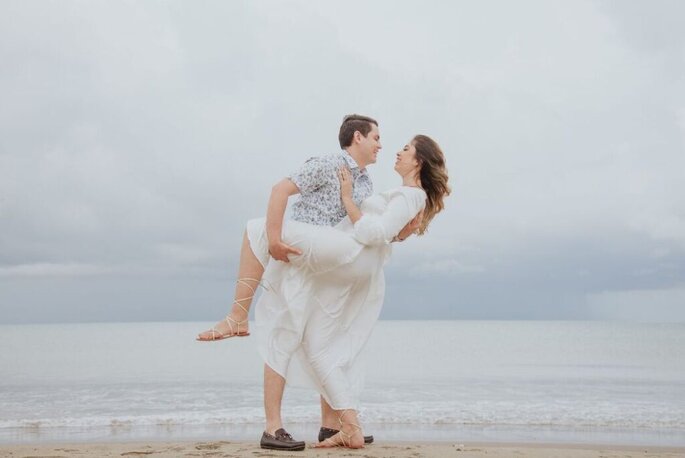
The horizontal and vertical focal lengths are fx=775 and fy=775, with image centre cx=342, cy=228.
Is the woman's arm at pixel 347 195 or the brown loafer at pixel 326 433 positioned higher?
the woman's arm at pixel 347 195

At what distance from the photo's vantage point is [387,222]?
191 inches

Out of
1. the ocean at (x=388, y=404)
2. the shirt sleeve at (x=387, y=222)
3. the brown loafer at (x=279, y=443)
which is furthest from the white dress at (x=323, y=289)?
the ocean at (x=388, y=404)

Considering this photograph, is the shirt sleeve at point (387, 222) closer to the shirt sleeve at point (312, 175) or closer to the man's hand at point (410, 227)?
the man's hand at point (410, 227)

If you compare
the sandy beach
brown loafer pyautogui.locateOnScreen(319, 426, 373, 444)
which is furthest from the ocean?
brown loafer pyautogui.locateOnScreen(319, 426, 373, 444)

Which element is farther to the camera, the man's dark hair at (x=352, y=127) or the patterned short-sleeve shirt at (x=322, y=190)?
the man's dark hair at (x=352, y=127)

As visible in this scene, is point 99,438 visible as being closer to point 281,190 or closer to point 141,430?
point 141,430

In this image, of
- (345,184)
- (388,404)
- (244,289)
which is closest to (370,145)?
(345,184)

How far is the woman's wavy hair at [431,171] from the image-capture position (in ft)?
16.9

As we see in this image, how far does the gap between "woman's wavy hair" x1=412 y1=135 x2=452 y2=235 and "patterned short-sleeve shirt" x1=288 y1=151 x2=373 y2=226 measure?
0.43 meters

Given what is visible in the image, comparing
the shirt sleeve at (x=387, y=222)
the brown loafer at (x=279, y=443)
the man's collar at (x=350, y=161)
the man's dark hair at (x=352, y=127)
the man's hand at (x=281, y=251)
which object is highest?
the man's dark hair at (x=352, y=127)

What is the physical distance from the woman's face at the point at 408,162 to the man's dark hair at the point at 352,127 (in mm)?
280

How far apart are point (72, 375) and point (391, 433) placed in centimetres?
1284

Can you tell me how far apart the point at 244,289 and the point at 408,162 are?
1364 millimetres

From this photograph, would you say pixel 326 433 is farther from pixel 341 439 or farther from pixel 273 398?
pixel 273 398
